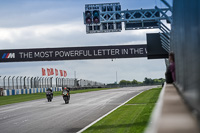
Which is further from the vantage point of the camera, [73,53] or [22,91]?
[22,91]

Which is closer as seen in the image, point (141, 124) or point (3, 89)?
point (141, 124)

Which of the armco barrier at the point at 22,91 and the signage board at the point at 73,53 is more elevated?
the signage board at the point at 73,53

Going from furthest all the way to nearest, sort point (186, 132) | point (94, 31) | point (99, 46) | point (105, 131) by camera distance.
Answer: point (99, 46), point (94, 31), point (105, 131), point (186, 132)

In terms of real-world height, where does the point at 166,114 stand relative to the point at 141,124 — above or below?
above

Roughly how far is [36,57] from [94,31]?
44.9 feet

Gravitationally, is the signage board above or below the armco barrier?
above

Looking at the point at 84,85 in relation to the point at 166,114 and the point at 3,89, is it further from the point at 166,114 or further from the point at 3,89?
the point at 166,114

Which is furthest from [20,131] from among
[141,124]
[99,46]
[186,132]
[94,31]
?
[99,46]

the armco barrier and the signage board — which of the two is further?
the armco barrier

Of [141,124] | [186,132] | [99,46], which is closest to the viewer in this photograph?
[186,132]

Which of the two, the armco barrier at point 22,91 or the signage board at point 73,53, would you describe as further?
the armco barrier at point 22,91

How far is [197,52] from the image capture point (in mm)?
3014

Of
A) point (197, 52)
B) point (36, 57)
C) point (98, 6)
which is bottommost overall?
point (197, 52)

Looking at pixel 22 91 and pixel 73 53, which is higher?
pixel 73 53
